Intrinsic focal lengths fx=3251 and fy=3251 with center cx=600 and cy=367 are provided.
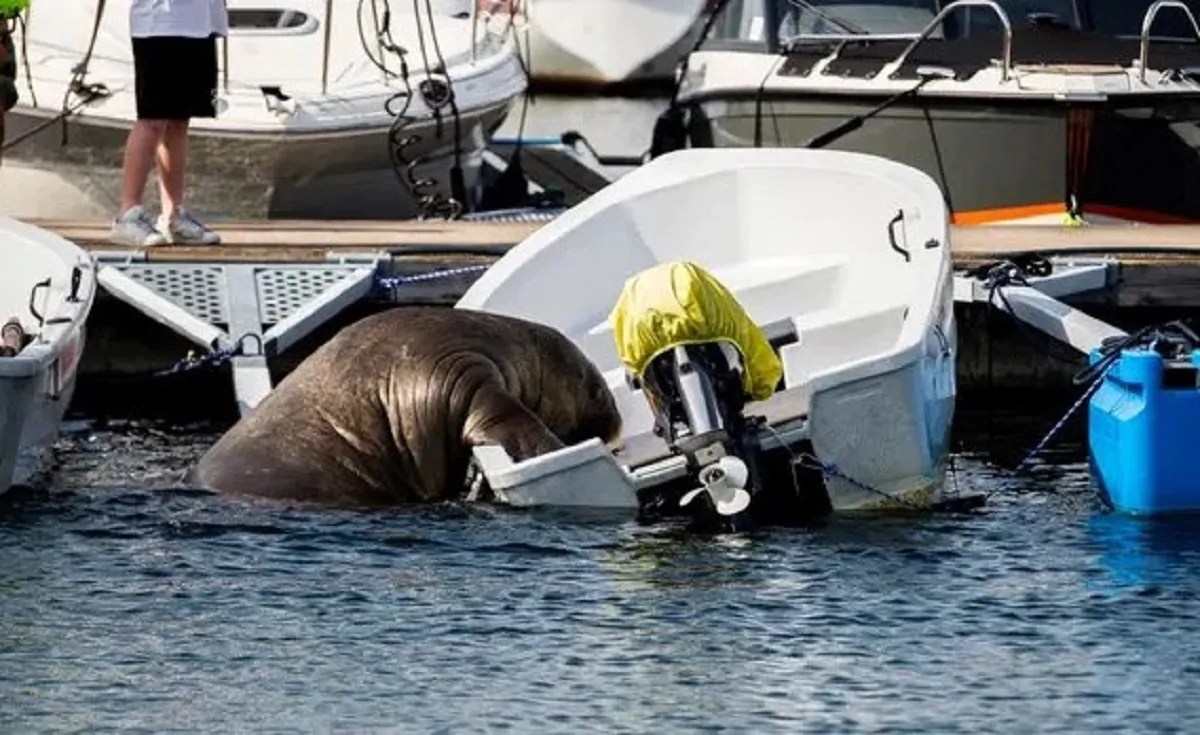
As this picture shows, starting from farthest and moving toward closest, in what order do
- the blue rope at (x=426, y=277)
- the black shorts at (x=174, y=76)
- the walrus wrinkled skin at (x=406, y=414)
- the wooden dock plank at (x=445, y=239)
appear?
the wooden dock plank at (x=445, y=239) → the blue rope at (x=426, y=277) → the black shorts at (x=174, y=76) → the walrus wrinkled skin at (x=406, y=414)

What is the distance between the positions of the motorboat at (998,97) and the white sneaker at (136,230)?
423 cm

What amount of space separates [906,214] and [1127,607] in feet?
9.56

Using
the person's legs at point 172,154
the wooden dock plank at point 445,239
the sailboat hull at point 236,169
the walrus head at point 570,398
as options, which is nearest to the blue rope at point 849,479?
the walrus head at point 570,398

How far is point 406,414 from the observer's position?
11.0 m

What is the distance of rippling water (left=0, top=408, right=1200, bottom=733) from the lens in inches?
328

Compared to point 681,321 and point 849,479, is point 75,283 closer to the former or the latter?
point 681,321

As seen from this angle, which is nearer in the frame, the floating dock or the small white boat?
the small white boat

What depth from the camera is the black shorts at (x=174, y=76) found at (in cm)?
1337

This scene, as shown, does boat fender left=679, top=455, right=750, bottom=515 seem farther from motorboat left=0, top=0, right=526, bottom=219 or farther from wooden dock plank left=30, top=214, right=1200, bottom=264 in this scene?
motorboat left=0, top=0, right=526, bottom=219

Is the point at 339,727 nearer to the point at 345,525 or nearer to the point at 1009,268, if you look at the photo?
the point at 345,525

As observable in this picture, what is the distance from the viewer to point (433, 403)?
10.9 metres

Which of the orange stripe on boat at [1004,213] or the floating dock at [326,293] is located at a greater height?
the floating dock at [326,293]

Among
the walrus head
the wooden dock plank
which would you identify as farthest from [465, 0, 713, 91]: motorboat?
the walrus head

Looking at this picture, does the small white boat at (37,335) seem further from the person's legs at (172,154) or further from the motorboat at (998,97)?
the motorboat at (998,97)
